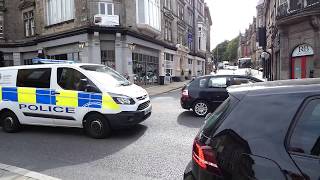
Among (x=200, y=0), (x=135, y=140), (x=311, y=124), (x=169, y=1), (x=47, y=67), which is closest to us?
(x=311, y=124)

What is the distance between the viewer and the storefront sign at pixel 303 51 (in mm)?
19361

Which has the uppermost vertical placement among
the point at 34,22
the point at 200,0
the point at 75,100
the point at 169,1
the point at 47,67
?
the point at 200,0

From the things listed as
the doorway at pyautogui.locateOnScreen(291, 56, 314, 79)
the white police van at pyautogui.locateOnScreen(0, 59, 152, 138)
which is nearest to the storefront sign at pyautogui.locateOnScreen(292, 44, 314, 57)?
the doorway at pyautogui.locateOnScreen(291, 56, 314, 79)

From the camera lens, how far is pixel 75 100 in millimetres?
7613

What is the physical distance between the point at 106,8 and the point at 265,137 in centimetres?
2312

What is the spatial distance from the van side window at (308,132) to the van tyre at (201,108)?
817 cm

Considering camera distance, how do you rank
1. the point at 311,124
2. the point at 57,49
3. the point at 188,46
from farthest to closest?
the point at 188,46 → the point at 57,49 → the point at 311,124

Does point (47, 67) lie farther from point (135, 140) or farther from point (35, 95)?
point (135, 140)

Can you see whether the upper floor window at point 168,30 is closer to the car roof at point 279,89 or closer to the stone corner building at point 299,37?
the stone corner building at point 299,37

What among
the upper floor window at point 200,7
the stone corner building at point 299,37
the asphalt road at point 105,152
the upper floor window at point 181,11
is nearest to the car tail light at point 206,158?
the asphalt road at point 105,152

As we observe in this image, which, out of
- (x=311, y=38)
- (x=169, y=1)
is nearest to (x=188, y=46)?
(x=169, y=1)

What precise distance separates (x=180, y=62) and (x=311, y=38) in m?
25.1

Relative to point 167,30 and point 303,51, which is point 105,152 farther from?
point 167,30

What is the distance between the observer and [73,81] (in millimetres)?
7762
